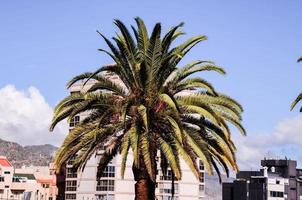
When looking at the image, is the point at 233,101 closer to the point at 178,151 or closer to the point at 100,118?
the point at 178,151

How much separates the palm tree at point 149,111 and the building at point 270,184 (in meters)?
131

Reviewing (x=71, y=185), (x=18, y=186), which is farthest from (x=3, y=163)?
(x=71, y=185)

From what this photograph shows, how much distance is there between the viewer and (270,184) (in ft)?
532

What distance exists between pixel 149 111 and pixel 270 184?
443 ft

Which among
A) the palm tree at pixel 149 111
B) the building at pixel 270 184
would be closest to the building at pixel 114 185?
the building at pixel 270 184

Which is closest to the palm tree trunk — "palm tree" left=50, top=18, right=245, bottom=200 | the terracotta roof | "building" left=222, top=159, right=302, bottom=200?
"palm tree" left=50, top=18, right=245, bottom=200

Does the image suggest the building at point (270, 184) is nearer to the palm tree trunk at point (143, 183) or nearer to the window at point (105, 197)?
the window at point (105, 197)

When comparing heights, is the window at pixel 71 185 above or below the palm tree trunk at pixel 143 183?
above

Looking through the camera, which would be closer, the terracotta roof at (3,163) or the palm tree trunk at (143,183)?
the palm tree trunk at (143,183)

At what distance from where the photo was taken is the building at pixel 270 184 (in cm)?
16175

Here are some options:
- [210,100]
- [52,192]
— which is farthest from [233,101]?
[52,192]

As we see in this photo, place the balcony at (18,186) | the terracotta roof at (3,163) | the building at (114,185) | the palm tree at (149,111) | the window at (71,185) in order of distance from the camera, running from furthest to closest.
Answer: the terracotta roof at (3,163) → the balcony at (18,186) → the window at (71,185) → the building at (114,185) → the palm tree at (149,111)

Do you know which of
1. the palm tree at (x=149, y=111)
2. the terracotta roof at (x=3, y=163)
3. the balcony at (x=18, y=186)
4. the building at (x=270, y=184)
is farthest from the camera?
the terracotta roof at (x=3, y=163)

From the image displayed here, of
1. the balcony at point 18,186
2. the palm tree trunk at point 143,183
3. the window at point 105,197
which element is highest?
the balcony at point 18,186
